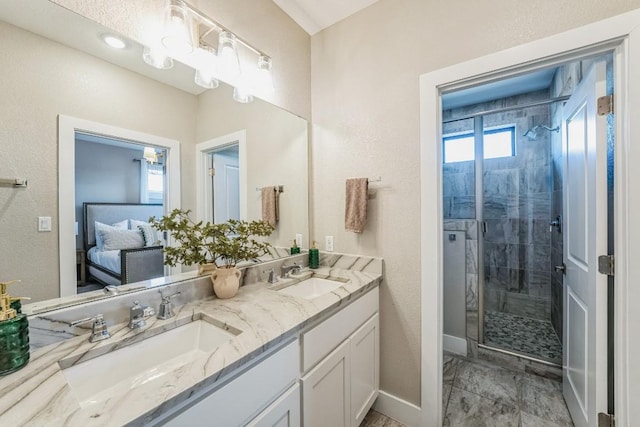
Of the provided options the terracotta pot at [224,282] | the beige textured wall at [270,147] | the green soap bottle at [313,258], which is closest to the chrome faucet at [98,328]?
the terracotta pot at [224,282]

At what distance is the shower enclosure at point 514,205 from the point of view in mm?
2557

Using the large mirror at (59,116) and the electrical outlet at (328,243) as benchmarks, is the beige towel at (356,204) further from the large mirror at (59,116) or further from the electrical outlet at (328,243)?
the large mirror at (59,116)

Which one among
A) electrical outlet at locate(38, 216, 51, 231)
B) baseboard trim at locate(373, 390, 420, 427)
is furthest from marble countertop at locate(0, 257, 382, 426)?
baseboard trim at locate(373, 390, 420, 427)

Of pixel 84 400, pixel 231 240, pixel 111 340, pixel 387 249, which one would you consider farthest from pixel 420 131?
pixel 84 400

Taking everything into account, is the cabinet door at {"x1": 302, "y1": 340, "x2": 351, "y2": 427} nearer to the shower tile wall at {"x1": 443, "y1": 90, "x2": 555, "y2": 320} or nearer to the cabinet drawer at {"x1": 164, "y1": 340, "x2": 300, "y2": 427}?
the cabinet drawer at {"x1": 164, "y1": 340, "x2": 300, "y2": 427}

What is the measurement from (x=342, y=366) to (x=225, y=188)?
1.13m

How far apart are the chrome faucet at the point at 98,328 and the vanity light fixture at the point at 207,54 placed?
40.6 inches

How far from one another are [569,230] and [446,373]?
1.37 m

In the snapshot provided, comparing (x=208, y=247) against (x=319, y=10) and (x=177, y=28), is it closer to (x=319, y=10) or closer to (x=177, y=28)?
(x=177, y=28)

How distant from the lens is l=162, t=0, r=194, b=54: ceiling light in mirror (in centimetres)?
109

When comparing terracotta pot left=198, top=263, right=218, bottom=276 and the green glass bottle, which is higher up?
terracotta pot left=198, top=263, right=218, bottom=276

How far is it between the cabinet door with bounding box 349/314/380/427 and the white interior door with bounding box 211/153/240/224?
37.6 inches

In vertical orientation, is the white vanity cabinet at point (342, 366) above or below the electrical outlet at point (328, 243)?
below

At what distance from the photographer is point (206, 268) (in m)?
1.31
